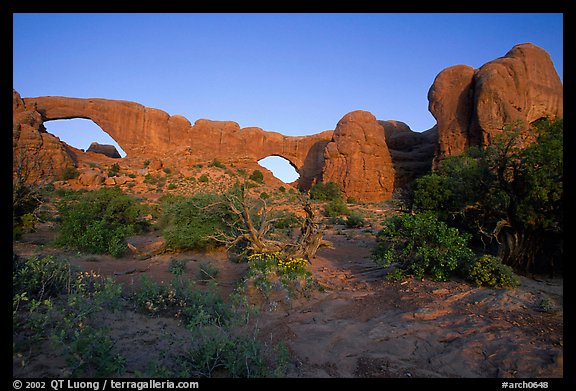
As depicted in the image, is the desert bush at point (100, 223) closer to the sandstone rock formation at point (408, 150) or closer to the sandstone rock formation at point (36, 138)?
the sandstone rock formation at point (36, 138)

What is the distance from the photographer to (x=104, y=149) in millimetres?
44531

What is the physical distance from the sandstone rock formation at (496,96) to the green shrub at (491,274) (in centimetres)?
2361

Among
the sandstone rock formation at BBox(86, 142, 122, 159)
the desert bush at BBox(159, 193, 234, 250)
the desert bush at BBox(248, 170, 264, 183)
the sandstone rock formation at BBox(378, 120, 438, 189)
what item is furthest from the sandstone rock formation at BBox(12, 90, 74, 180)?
the sandstone rock formation at BBox(378, 120, 438, 189)

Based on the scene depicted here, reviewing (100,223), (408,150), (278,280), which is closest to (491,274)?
(278,280)

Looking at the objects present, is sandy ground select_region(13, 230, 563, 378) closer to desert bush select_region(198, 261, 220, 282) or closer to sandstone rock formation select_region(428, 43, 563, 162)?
desert bush select_region(198, 261, 220, 282)

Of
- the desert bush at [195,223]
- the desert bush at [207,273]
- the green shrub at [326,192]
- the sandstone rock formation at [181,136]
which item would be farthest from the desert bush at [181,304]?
the sandstone rock formation at [181,136]

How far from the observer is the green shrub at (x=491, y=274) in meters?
6.19

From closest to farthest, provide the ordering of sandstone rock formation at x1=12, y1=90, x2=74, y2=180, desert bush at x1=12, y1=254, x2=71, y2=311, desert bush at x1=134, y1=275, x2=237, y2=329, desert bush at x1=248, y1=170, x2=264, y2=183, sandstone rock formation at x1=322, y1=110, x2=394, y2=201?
1. desert bush at x1=12, y1=254, x2=71, y2=311
2. desert bush at x1=134, y1=275, x2=237, y2=329
3. sandstone rock formation at x1=12, y1=90, x2=74, y2=180
4. sandstone rock formation at x1=322, y1=110, x2=394, y2=201
5. desert bush at x1=248, y1=170, x2=264, y2=183

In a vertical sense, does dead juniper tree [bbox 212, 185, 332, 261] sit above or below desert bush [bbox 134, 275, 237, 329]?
above

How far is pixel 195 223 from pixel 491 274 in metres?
9.29

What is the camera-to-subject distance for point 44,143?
3064 centimetres

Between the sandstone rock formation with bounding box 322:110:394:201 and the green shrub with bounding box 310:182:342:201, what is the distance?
1.63 metres

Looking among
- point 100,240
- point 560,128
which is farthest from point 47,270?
point 560,128

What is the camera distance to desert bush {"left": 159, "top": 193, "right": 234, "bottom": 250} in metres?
10.8
